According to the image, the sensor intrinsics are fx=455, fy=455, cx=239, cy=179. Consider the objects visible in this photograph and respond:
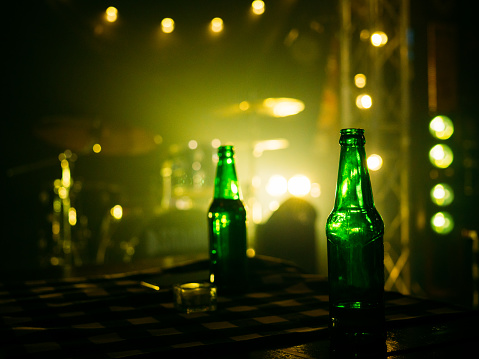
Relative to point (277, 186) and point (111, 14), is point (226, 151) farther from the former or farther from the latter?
point (277, 186)

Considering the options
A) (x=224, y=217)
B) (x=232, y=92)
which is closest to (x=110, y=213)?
(x=232, y=92)

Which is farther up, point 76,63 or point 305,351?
point 76,63

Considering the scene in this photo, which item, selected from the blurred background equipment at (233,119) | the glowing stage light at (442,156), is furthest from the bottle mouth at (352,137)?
the glowing stage light at (442,156)

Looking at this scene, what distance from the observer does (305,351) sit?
52cm

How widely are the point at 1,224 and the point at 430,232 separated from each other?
4.00 metres

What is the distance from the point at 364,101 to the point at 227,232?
3.20m

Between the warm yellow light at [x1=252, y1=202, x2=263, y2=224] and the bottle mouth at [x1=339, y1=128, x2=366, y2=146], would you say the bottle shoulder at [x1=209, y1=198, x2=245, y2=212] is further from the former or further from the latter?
the warm yellow light at [x1=252, y1=202, x2=263, y2=224]

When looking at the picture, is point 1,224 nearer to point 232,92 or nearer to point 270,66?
point 232,92

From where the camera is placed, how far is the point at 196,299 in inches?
27.7

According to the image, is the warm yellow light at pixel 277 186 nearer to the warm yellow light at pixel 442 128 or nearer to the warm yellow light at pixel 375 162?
the warm yellow light at pixel 375 162

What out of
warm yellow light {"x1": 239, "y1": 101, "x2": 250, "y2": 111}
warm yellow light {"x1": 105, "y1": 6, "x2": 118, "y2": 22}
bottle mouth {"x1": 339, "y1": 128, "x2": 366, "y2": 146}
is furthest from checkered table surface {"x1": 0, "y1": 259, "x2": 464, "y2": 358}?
warm yellow light {"x1": 105, "y1": 6, "x2": 118, "y2": 22}

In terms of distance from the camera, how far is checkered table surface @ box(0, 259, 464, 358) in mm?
542

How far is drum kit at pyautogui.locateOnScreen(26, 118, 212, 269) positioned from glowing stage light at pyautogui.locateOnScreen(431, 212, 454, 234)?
6.88 feet

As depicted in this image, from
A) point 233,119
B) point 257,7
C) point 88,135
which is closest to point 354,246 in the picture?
point 88,135
